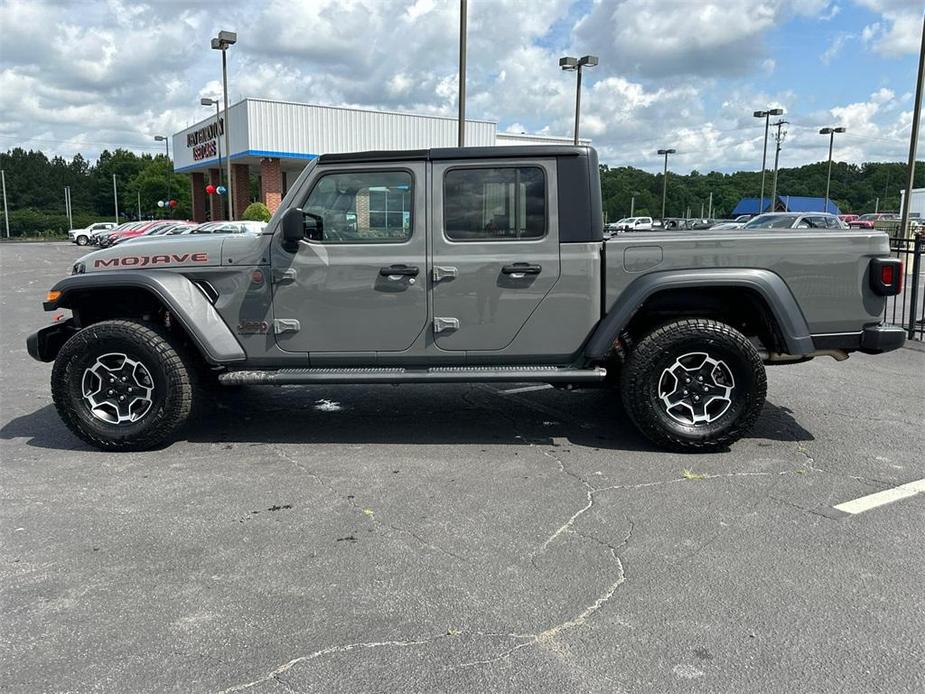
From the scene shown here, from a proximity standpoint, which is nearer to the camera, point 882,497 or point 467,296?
point 882,497

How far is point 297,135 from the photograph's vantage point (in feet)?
116

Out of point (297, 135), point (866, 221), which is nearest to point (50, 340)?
point (297, 135)

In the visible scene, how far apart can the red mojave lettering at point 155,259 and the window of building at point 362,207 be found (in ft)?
2.70

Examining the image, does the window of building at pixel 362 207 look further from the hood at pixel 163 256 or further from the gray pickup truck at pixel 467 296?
the hood at pixel 163 256

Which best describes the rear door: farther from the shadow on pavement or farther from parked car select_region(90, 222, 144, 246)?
parked car select_region(90, 222, 144, 246)

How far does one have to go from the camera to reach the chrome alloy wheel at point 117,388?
196 inches

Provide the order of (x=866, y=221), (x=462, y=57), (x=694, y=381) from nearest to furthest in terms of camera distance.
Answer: (x=694, y=381), (x=462, y=57), (x=866, y=221)

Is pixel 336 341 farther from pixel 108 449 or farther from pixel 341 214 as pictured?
pixel 108 449

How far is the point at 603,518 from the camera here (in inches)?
153

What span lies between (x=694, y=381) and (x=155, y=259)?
378cm

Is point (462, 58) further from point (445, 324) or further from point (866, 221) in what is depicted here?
point (866, 221)

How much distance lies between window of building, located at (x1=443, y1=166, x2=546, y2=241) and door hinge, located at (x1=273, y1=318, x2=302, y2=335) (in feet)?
4.12

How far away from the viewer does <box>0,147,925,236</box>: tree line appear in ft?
314

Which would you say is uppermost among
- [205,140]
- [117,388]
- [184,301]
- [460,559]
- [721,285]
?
[205,140]
